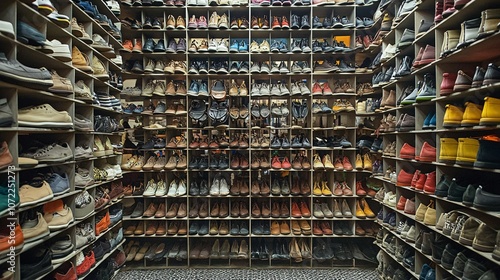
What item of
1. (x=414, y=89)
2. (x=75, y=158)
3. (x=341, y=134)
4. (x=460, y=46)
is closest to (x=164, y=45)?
(x=75, y=158)

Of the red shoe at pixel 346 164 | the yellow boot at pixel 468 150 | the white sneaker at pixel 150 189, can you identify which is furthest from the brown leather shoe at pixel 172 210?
the yellow boot at pixel 468 150

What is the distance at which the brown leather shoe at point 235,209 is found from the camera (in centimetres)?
375

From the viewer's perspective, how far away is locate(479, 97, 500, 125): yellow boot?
173 centimetres

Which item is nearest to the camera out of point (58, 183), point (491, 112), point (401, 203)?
point (491, 112)

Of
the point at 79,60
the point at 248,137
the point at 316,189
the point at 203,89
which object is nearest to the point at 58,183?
the point at 79,60

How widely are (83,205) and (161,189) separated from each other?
1.22m

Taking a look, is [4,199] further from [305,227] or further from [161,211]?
[305,227]

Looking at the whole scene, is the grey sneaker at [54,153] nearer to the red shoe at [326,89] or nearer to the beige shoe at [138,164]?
the beige shoe at [138,164]

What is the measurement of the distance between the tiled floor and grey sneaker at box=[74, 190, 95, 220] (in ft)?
4.12

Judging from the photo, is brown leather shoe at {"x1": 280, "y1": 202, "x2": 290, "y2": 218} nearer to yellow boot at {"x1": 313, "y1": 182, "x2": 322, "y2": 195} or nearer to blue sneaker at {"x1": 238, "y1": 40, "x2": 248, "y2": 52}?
yellow boot at {"x1": 313, "y1": 182, "x2": 322, "y2": 195}

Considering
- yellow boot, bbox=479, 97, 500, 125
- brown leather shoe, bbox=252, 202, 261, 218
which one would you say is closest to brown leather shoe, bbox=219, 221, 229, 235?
brown leather shoe, bbox=252, 202, 261, 218

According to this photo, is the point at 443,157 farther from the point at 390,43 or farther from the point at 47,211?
the point at 47,211

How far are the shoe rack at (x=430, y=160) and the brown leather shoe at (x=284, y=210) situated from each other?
42.1 inches

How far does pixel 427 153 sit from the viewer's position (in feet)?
8.00
